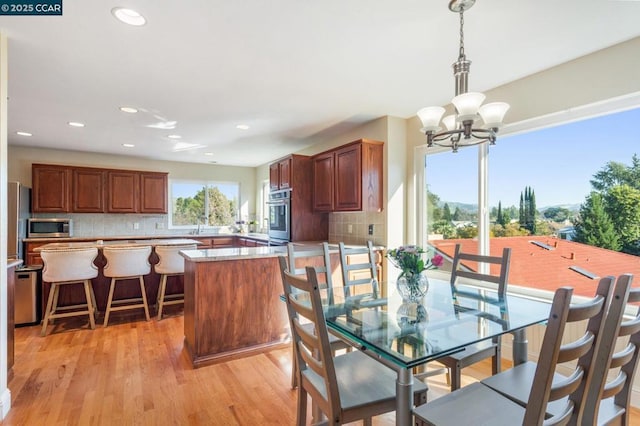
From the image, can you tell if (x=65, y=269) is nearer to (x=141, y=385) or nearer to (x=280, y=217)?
(x=141, y=385)

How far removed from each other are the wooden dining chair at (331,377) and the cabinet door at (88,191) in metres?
5.35

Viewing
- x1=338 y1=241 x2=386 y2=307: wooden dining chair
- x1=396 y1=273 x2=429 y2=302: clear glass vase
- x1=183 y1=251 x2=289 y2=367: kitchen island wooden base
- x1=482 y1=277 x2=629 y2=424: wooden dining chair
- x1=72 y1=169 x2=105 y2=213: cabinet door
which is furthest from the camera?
x1=72 y1=169 x2=105 y2=213: cabinet door

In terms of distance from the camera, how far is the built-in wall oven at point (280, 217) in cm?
451

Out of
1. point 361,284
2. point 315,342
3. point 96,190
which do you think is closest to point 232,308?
point 361,284

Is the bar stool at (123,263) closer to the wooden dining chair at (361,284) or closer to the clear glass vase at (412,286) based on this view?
the wooden dining chair at (361,284)

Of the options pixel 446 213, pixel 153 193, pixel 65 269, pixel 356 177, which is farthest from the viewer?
pixel 153 193

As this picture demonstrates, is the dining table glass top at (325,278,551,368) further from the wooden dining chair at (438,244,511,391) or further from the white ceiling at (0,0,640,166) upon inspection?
the white ceiling at (0,0,640,166)

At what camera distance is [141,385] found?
7.85 feet

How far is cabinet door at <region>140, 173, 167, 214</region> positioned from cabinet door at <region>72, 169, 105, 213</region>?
2.04 feet

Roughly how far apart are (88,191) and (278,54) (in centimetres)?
484

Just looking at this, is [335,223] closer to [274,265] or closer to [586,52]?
[274,265]

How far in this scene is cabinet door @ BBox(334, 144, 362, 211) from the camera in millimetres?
3656

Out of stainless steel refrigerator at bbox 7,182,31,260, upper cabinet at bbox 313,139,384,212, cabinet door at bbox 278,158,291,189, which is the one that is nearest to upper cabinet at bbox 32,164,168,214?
stainless steel refrigerator at bbox 7,182,31,260

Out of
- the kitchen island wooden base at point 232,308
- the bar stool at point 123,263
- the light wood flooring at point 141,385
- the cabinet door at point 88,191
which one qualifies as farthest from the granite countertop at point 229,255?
the cabinet door at point 88,191
